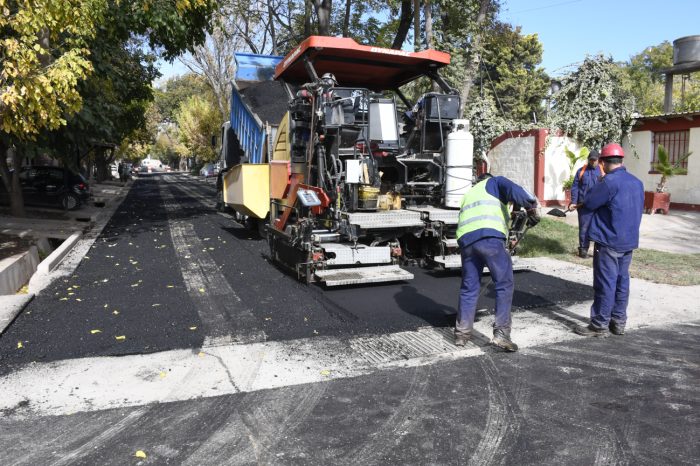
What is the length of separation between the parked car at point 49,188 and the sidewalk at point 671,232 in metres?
14.1

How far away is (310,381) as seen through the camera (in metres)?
4.01

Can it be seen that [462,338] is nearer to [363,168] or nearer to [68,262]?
[363,168]

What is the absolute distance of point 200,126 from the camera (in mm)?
39438

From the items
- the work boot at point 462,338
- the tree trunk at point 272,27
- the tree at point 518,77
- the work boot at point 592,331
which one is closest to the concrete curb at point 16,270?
the work boot at point 462,338

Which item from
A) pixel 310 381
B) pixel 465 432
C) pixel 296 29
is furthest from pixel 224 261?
pixel 296 29

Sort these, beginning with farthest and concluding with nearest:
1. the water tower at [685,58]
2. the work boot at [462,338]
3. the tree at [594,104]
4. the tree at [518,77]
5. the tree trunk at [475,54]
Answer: the tree at [518,77], the water tower at [685,58], the tree at [594,104], the tree trunk at [475,54], the work boot at [462,338]

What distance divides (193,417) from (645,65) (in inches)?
2002

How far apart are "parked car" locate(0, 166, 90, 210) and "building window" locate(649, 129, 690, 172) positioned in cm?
1651

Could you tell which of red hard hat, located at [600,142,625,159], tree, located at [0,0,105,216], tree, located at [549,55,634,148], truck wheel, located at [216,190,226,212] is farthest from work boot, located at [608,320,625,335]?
truck wheel, located at [216,190,226,212]

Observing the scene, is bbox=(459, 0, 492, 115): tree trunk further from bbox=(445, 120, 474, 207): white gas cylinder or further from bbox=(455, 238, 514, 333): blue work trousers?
bbox=(455, 238, 514, 333): blue work trousers

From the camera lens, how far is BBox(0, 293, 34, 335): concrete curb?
5.19 meters

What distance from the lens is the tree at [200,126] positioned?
127 feet

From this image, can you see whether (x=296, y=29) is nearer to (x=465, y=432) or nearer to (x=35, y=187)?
(x=35, y=187)

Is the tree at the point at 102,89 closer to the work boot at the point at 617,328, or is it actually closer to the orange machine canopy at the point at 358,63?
the orange machine canopy at the point at 358,63
